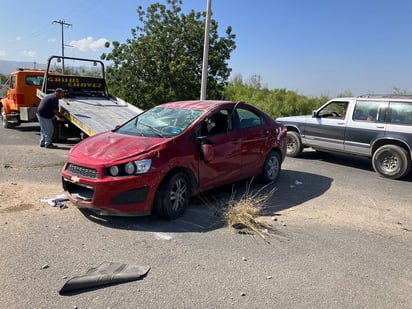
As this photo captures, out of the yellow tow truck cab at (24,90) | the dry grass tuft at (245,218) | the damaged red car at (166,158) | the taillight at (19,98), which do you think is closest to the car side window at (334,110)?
the damaged red car at (166,158)

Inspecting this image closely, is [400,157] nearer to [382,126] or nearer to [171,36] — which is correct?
[382,126]

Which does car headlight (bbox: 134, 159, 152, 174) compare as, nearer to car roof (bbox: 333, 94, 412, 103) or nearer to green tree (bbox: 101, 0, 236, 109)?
car roof (bbox: 333, 94, 412, 103)

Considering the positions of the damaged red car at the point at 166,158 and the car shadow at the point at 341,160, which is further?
the car shadow at the point at 341,160

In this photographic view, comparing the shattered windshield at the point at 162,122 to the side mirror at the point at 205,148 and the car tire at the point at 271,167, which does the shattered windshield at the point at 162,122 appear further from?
the car tire at the point at 271,167

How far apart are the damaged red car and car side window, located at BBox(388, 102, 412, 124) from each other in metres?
3.45

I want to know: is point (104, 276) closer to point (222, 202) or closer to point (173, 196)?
point (173, 196)

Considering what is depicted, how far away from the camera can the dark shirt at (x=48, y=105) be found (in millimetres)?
9945

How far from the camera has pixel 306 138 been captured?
404 inches

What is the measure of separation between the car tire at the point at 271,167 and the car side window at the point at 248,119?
69cm

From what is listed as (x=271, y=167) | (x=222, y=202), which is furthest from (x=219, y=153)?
(x=271, y=167)

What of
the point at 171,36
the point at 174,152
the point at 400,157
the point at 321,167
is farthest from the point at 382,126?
the point at 171,36

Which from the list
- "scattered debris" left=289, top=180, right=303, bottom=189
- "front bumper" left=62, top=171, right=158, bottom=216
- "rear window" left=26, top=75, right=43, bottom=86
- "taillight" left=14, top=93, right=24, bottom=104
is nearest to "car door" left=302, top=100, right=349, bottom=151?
"scattered debris" left=289, top=180, right=303, bottom=189

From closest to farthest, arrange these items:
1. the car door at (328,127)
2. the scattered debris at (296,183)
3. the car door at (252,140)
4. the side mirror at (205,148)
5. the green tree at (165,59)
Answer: the side mirror at (205,148)
the car door at (252,140)
the scattered debris at (296,183)
the car door at (328,127)
the green tree at (165,59)

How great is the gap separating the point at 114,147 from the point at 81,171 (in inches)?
20.8
